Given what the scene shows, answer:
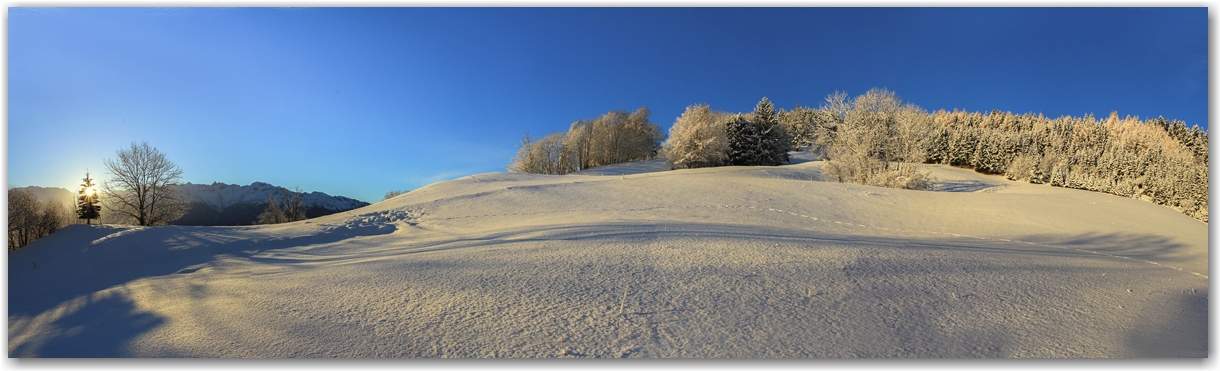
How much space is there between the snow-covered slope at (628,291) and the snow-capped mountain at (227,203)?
9.32 feet

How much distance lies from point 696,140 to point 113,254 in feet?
102

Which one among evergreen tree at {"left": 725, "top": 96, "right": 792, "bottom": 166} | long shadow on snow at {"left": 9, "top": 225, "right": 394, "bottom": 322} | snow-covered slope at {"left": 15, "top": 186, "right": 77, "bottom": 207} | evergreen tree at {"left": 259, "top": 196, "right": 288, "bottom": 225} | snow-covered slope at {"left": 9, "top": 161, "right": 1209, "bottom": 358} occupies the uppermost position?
evergreen tree at {"left": 725, "top": 96, "right": 792, "bottom": 166}

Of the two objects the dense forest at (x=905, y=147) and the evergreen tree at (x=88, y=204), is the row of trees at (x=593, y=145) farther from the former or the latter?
the evergreen tree at (x=88, y=204)

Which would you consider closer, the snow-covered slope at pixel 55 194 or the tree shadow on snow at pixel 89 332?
the tree shadow on snow at pixel 89 332

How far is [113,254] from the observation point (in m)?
7.47

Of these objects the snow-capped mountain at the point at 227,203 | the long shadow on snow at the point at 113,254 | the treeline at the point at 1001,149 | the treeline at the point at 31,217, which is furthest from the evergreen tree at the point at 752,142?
the treeline at the point at 31,217

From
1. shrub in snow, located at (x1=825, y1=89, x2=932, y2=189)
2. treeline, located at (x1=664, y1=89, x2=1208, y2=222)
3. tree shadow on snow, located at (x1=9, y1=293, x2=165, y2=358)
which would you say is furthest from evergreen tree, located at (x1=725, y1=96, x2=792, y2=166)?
tree shadow on snow, located at (x1=9, y1=293, x2=165, y2=358)

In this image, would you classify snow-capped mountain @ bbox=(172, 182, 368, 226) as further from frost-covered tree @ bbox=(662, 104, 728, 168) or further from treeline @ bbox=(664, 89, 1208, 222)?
frost-covered tree @ bbox=(662, 104, 728, 168)

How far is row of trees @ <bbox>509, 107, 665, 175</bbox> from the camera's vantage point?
40.6 metres

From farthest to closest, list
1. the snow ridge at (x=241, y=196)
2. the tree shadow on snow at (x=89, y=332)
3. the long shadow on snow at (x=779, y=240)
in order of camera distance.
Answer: the snow ridge at (x=241, y=196) < the long shadow on snow at (x=779, y=240) < the tree shadow on snow at (x=89, y=332)

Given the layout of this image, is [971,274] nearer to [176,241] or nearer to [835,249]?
[835,249]

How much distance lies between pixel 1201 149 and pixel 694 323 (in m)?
7.02

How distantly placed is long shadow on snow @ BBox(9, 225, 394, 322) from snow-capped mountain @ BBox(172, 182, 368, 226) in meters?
2.37

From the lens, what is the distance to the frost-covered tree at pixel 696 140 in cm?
3494
